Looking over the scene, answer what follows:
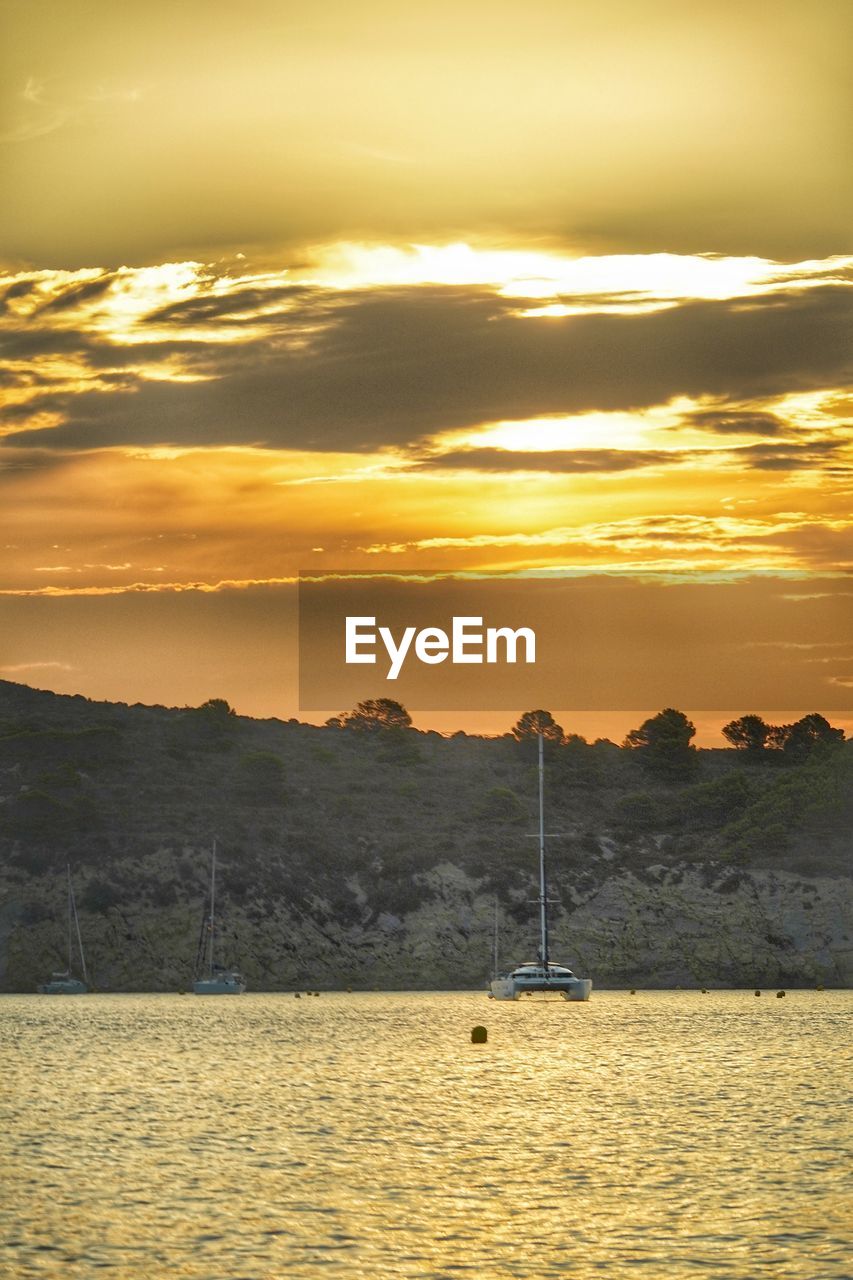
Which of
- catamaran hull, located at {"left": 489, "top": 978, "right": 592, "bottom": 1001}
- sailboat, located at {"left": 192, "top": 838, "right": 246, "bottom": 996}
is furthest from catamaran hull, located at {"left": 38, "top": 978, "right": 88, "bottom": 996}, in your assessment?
catamaran hull, located at {"left": 489, "top": 978, "right": 592, "bottom": 1001}

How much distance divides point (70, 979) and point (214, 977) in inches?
486

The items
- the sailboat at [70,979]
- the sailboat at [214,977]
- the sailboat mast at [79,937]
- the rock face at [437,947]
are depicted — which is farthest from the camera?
the rock face at [437,947]

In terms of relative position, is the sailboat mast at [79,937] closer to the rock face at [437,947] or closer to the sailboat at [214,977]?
the rock face at [437,947]

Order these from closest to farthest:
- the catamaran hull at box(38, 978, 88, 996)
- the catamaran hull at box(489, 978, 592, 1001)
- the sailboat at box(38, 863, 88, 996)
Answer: the catamaran hull at box(489, 978, 592, 1001)
the catamaran hull at box(38, 978, 88, 996)
the sailboat at box(38, 863, 88, 996)

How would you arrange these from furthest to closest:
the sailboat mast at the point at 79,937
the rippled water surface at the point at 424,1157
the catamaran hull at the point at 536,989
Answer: the sailboat mast at the point at 79,937 < the catamaran hull at the point at 536,989 < the rippled water surface at the point at 424,1157

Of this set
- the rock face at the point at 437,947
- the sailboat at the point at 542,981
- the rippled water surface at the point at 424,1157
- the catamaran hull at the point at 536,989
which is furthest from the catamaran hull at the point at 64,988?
the rippled water surface at the point at 424,1157

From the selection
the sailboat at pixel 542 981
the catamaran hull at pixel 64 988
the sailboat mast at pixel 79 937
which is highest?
the sailboat mast at pixel 79 937

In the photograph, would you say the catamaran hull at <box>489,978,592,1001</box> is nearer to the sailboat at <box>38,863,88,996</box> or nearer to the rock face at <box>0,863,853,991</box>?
the rock face at <box>0,863,853,991</box>

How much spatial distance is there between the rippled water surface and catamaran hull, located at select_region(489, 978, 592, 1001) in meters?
50.1

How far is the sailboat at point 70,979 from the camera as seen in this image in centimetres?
17462

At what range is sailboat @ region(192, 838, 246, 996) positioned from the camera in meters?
174

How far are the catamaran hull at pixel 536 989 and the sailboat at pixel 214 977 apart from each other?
97.1 ft

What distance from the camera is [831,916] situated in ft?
654

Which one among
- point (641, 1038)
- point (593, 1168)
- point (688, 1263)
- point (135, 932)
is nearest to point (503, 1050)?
point (641, 1038)
